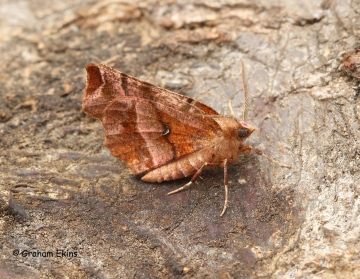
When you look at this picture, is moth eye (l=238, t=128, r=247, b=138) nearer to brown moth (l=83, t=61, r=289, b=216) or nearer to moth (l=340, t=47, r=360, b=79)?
brown moth (l=83, t=61, r=289, b=216)

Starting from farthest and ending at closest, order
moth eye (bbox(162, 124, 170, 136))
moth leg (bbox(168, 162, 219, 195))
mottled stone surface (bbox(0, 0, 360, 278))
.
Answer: moth eye (bbox(162, 124, 170, 136)), moth leg (bbox(168, 162, 219, 195)), mottled stone surface (bbox(0, 0, 360, 278))

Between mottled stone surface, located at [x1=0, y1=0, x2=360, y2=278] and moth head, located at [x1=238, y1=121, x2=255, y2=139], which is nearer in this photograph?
mottled stone surface, located at [x1=0, y1=0, x2=360, y2=278]

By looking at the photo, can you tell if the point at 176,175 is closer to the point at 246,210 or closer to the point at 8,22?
the point at 246,210

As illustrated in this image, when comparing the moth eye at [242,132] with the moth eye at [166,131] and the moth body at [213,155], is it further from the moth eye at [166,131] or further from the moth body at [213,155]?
the moth eye at [166,131]

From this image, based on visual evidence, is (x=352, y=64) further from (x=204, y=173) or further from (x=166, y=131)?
(x=166, y=131)

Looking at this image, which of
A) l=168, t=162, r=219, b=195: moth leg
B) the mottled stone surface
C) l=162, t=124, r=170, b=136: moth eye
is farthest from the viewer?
l=162, t=124, r=170, b=136: moth eye

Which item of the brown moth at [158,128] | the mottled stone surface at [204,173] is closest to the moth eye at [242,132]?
the brown moth at [158,128]

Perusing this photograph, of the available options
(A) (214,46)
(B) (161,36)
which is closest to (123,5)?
(B) (161,36)

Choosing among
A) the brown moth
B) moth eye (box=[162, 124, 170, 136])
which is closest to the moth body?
the brown moth
